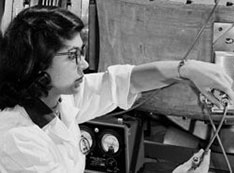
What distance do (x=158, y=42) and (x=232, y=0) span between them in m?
0.30

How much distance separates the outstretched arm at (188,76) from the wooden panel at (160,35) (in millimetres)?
310

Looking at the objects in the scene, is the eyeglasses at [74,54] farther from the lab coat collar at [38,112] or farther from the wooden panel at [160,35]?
the wooden panel at [160,35]

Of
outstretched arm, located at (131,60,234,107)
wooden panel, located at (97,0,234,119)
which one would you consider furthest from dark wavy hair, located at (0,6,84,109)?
wooden panel, located at (97,0,234,119)

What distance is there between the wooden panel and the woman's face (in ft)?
1.59

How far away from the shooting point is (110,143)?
159 cm

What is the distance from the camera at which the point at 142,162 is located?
1.71 meters

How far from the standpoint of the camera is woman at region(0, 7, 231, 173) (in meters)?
0.97

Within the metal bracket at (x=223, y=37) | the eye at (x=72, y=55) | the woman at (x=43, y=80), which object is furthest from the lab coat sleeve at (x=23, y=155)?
the metal bracket at (x=223, y=37)

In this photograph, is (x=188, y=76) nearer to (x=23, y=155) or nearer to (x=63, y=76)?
(x=63, y=76)

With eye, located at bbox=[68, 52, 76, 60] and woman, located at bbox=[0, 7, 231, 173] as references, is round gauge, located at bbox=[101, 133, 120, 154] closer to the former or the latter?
woman, located at bbox=[0, 7, 231, 173]

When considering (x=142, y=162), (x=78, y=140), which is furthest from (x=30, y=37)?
(x=142, y=162)

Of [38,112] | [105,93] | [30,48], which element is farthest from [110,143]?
[30,48]

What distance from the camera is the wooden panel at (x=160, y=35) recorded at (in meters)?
1.43

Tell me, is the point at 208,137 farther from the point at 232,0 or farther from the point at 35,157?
the point at 35,157
